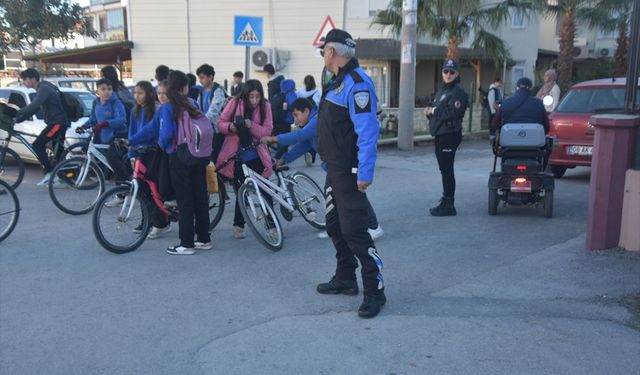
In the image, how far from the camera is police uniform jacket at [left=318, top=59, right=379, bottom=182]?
4.32m

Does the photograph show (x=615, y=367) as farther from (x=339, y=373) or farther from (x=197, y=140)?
(x=197, y=140)

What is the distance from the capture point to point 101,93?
8.22 metres

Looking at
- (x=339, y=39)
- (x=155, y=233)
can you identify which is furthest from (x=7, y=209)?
(x=339, y=39)

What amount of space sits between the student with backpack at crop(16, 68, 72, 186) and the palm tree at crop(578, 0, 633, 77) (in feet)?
62.9

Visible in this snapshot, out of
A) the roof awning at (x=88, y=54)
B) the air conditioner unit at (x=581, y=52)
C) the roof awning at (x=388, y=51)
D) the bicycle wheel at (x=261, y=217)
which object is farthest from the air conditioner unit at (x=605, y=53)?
the bicycle wheel at (x=261, y=217)

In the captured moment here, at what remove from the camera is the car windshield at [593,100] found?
10.0 meters

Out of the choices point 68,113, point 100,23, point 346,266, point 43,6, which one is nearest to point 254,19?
point 68,113

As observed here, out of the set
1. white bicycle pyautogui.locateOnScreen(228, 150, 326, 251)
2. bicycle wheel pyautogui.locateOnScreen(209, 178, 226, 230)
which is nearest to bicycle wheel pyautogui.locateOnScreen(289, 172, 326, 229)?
white bicycle pyautogui.locateOnScreen(228, 150, 326, 251)

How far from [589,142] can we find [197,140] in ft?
21.4

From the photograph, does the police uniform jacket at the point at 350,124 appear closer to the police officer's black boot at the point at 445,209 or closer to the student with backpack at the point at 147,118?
the student with backpack at the point at 147,118

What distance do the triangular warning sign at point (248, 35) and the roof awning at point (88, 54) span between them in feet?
45.0

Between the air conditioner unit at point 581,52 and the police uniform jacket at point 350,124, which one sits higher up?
the air conditioner unit at point 581,52

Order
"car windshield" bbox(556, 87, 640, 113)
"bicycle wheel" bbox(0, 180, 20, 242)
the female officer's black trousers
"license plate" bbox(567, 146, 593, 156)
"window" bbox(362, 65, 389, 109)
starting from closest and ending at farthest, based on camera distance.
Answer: "bicycle wheel" bbox(0, 180, 20, 242) → the female officer's black trousers → "license plate" bbox(567, 146, 593, 156) → "car windshield" bbox(556, 87, 640, 113) → "window" bbox(362, 65, 389, 109)

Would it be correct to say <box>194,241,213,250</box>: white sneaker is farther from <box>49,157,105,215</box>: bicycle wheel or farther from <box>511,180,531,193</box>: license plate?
<box>511,180,531,193</box>: license plate
